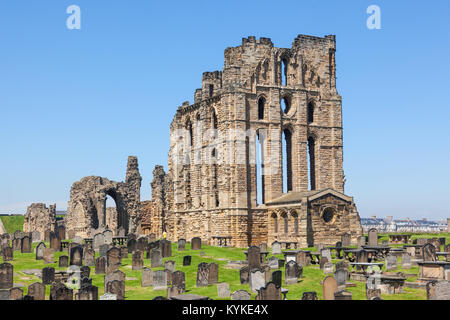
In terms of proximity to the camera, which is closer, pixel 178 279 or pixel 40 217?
pixel 178 279

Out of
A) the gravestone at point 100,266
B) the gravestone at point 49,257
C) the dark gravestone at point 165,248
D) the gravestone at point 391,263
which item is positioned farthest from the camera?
the dark gravestone at point 165,248

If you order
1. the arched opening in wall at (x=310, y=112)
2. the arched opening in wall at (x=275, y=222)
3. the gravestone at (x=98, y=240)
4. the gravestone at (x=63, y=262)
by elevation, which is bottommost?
the gravestone at (x=63, y=262)

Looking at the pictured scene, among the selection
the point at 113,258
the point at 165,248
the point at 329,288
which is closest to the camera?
the point at 329,288

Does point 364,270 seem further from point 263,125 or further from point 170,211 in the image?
point 170,211

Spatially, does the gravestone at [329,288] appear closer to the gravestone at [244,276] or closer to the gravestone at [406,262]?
the gravestone at [244,276]

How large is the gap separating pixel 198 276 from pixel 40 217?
124ft

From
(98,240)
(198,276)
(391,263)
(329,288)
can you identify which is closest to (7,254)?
(98,240)

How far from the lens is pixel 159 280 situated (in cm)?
2370

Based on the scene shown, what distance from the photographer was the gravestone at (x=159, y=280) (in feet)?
77.6

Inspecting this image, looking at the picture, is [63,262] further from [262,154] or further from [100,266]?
[262,154]

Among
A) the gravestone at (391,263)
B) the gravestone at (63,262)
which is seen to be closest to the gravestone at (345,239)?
the gravestone at (391,263)

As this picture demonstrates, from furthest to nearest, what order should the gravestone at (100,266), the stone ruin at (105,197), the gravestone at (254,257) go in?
the stone ruin at (105,197)
the gravestone at (254,257)
the gravestone at (100,266)
